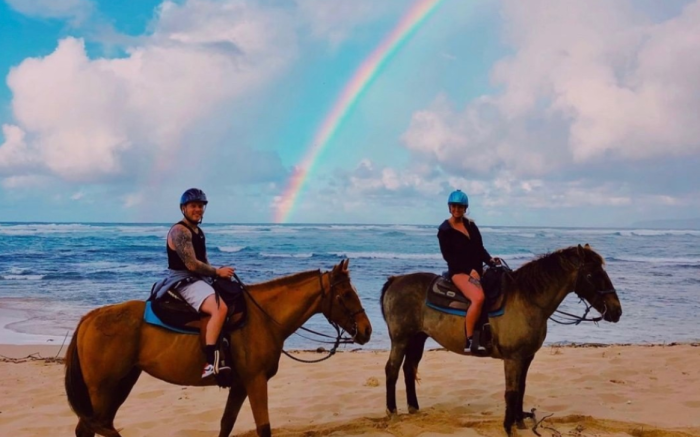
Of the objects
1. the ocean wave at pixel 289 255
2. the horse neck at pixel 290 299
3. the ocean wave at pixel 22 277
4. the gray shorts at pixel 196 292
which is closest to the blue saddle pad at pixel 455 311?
the horse neck at pixel 290 299

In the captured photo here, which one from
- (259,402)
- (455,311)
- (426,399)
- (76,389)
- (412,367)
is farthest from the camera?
(426,399)

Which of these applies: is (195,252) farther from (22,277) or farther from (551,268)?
(22,277)

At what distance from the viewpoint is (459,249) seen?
6020mm

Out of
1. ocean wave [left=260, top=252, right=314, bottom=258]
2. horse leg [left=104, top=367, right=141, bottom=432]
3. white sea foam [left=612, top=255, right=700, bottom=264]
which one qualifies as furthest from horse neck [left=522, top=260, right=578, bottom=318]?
ocean wave [left=260, top=252, right=314, bottom=258]

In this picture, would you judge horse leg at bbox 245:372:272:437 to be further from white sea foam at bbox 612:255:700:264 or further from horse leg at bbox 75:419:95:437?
white sea foam at bbox 612:255:700:264

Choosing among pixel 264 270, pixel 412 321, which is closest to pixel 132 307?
pixel 412 321

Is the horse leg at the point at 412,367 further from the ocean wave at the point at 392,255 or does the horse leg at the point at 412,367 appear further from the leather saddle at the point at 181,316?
the ocean wave at the point at 392,255

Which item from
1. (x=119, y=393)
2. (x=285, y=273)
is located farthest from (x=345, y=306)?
(x=285, y=273)

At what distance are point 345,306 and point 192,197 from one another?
1.66m

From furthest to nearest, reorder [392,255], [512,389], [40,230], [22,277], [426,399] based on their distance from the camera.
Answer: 1. [40,230]
2. [392,255]
3. [22,277]
4. [426,399]
5. [512,389]

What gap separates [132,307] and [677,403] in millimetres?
6222

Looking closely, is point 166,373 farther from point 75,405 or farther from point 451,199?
point 451,199

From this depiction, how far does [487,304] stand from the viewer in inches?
228

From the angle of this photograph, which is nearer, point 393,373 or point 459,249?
point 459,249
